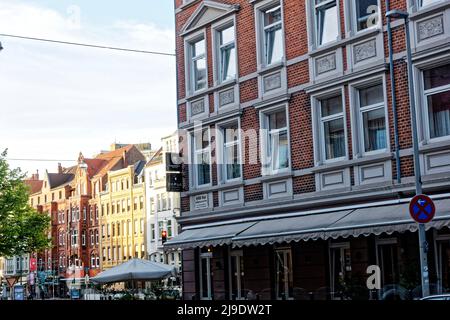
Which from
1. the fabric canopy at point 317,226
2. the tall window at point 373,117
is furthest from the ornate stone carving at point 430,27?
the fabric canopy at point 317,226

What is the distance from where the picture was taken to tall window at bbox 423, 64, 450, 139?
707 inches

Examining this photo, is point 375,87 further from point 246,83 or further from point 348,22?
point 246,83

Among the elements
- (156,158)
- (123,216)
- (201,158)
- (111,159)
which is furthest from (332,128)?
(111,159)

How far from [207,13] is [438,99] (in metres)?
10.9

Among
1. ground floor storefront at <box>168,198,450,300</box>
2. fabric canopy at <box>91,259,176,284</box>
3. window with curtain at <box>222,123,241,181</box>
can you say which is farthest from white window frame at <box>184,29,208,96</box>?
fabric canopy at <box>91,259,176,284</box>

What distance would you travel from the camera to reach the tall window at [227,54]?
25484mm

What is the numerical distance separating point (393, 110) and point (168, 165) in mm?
10674

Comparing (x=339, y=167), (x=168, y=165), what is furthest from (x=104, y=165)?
(x=339, y=167)

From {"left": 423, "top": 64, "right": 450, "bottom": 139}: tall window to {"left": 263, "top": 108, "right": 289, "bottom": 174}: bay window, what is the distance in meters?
5.35

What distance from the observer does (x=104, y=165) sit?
117m

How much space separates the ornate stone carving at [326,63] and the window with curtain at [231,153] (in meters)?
4.33

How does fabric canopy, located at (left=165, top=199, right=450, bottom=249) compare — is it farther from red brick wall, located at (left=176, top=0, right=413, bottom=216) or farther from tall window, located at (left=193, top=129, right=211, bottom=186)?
tall window, located at (left=193, top=129, right=211, bottom=186)

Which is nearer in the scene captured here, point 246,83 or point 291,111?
point 291,111

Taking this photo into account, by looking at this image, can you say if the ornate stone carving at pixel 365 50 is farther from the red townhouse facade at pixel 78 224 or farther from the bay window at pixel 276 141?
the red townhouse facade at pixel 78 224
